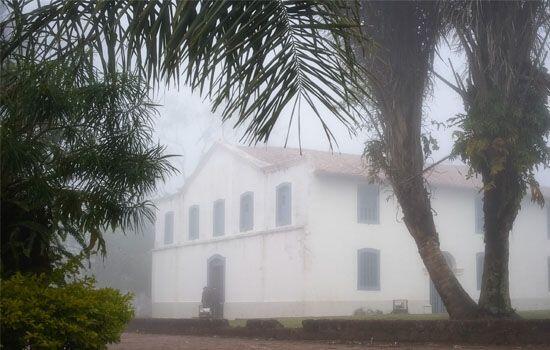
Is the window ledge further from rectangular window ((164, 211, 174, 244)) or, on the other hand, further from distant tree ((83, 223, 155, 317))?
distant tree ((83, 223, 155, 317))

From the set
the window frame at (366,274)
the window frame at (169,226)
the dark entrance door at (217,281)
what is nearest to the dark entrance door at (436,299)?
the window frame at (366,274)

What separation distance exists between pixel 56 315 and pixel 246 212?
22.7 metres

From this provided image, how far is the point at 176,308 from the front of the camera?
31281mm

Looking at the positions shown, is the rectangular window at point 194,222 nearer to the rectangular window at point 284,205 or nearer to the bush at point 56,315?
the rectangular window at point 284,205

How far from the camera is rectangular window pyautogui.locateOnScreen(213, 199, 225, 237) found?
29.7 meters

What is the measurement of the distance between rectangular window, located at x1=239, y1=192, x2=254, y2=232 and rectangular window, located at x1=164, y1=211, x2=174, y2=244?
621 cm

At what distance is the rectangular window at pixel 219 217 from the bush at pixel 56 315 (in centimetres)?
2364

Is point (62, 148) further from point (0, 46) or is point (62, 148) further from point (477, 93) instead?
point (477, 93)

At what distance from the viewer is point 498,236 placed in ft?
49.3

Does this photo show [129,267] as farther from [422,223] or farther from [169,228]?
[422,223]

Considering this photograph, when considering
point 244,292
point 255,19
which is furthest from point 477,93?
point 244,292

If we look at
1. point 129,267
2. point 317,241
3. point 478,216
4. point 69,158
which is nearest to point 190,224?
point 129,267

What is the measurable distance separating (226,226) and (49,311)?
78.0 feet

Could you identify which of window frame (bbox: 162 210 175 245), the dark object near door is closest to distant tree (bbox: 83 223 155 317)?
window frame (bbox: 162 210 175 245)
